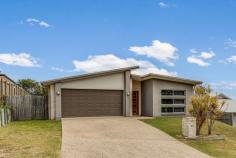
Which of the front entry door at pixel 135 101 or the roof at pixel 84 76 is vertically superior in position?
the roof at pixel 84 76

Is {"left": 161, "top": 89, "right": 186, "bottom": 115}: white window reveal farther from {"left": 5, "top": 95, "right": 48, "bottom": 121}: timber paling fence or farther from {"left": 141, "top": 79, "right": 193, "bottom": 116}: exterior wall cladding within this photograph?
{"left": 5, "top": 95, "right": 48, "bottom": 121}: timber paling fence

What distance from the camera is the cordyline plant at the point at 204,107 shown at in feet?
47.5

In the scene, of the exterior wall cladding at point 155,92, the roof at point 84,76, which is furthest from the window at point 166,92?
the roof at point 84,76

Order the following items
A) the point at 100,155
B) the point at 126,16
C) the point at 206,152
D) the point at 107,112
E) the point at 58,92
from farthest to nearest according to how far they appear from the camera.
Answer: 1. the point at 107,112
2. the point at 58,92
3. the point at 126,16
4. the point at 206,152
5. the point at 100,155

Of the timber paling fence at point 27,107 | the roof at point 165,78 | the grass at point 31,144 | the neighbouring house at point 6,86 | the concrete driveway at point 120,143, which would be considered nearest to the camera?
the grass at point 31,144

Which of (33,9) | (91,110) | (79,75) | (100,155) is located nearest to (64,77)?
(79,75)

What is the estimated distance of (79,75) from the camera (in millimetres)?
20781

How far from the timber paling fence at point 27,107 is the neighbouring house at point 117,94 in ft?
2.64

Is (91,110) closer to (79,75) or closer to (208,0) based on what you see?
(79,75)

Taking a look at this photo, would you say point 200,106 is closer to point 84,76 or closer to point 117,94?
point 117,94

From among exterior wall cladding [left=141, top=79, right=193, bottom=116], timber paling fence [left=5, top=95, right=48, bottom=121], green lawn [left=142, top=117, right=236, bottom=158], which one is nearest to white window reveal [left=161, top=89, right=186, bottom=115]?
exterior wall cladding [left=141, top=79, right=193, bottom=116]

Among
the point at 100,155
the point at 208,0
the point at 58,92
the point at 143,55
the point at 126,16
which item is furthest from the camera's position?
the point at 143,55

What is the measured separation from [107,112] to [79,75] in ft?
11.6

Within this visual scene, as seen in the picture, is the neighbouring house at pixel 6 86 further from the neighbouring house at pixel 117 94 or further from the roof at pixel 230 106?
the roof at pixel 230 106
